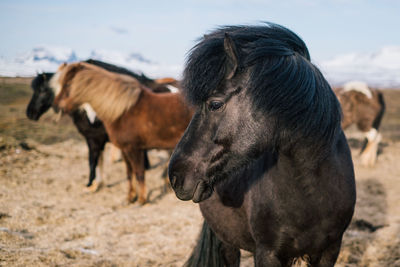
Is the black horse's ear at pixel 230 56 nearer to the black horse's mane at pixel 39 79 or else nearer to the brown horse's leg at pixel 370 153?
the black horse's mane at pixel 39 79

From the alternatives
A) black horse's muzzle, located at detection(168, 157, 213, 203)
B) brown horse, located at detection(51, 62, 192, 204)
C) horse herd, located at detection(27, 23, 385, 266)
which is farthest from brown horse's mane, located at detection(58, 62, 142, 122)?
black horse's muzzle, located at detection(168, 157, 213, 203)

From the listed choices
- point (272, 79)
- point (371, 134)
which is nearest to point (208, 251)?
point (272, 79)

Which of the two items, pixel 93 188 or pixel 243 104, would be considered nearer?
Answer: pixel 243 104

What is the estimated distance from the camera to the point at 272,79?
1.42m

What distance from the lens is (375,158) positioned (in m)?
7.40

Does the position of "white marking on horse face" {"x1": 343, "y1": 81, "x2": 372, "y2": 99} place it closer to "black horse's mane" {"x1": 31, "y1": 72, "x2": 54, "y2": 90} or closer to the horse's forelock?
"black horse's mane" {"x1": 31, "y1": 72, "x2": 54, "y2": 90}

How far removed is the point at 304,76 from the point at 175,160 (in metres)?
0.71

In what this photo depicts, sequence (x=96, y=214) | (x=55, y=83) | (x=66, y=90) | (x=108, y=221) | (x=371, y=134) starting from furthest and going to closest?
(x=371, y=134), (x=55, y=83), (x=66, y=90), (x=96, y=214), (x=108, y=221)

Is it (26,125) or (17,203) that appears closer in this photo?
(17,203)

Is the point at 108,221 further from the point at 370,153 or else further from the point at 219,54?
the point at 370,153

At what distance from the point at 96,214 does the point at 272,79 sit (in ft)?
13.1

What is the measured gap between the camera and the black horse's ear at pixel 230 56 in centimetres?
139

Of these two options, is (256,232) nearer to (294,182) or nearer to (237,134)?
(294,182)

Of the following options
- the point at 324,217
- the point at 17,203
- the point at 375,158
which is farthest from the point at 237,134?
the point at 375,158
